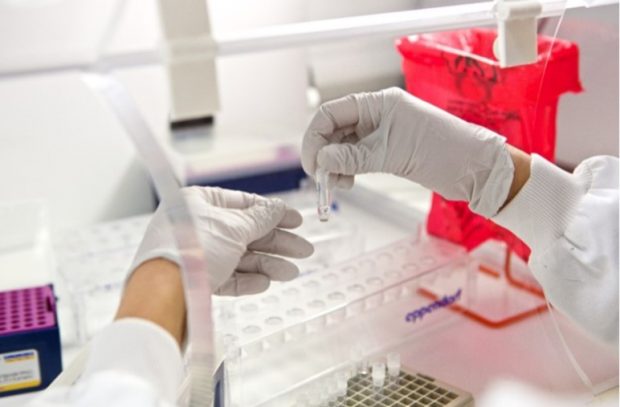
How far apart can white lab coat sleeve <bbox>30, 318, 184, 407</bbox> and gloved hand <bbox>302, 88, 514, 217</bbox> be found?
1.31 ft

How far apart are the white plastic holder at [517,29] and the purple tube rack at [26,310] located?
0.89 metres

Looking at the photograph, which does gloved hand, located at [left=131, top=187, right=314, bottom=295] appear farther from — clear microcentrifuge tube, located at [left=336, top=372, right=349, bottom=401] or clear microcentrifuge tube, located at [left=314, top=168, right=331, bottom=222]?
clear microcentrifuge tube, located at [left=336, top=372, right=349, bottom=401]

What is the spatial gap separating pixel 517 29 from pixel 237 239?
1.72ft

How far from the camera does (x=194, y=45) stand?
37.5 inches

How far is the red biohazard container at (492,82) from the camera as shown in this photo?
1.45 m

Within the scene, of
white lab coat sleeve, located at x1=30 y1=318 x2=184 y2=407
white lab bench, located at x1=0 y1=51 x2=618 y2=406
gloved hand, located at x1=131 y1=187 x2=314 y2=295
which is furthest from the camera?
white lab bench, located at x1=0 y1=51 x2=618 y2=406

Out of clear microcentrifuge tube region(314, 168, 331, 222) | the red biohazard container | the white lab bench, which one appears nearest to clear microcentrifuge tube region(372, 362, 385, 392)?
the white lab bench

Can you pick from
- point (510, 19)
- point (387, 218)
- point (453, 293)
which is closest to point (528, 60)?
point (510, 19)

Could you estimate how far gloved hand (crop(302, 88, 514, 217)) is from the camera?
1.22 meters

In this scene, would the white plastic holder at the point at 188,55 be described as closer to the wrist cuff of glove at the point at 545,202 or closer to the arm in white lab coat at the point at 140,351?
the arm in white lab coat at the point at 140,351

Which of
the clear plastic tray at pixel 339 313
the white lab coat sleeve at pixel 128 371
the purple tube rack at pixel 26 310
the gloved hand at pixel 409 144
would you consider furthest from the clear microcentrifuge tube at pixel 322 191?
the purple tube rack at pixel 26 310

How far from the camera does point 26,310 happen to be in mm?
1435

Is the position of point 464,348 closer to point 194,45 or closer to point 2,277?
point 194,45

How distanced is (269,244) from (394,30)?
398 mm
